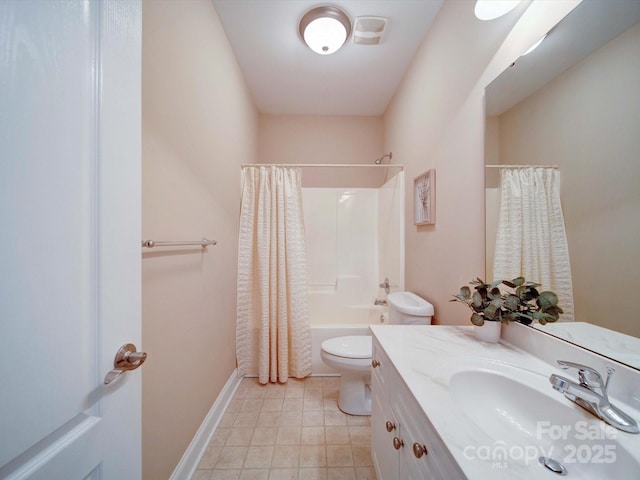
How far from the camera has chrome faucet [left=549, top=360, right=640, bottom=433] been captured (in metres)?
0.52

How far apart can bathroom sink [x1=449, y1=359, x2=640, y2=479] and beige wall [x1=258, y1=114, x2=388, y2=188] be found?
7.59 ft

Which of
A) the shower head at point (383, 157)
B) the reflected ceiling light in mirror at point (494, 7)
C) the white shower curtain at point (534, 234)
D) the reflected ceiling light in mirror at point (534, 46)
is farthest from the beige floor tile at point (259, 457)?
the shower head at point (383, 157)

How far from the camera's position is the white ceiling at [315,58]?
145 centimetres

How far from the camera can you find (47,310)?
38 cm

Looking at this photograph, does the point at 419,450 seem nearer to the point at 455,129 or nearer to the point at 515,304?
the point at 515,304

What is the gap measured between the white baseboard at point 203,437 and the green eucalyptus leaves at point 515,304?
4.96 feet

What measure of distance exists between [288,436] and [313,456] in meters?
0.20

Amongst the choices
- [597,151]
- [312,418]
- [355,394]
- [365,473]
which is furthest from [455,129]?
[312,418]

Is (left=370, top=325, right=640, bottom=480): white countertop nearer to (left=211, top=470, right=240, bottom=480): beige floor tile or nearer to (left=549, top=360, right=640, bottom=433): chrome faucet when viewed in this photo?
Answer: (left=549, top=360, right=640, bottom=433): chrome faucet

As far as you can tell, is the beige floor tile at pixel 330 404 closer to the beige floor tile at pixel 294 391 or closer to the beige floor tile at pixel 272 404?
the beige floor tile at pixel 294 391

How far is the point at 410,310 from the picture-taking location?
143 centimetres

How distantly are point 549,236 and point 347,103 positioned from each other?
2219 millimetres

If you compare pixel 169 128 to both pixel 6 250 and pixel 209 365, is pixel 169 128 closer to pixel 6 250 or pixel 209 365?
pixel 6 250

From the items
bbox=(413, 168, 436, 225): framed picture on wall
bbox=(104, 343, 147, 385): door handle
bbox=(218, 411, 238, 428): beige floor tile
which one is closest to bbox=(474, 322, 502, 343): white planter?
bbox=(413, 168, 436, 225): framed picture on wall
